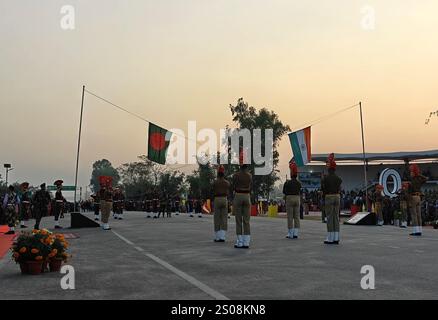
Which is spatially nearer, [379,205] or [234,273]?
[234,273]

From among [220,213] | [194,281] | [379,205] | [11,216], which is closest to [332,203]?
[220,213]

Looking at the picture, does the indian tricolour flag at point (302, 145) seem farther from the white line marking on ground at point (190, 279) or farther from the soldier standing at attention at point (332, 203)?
the white line marking on ground at point (190, 279)

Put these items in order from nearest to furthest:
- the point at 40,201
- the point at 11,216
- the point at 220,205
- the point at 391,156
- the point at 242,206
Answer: the point at 242,206 < the point at 220,205 < the point at 40,201 < the point at 11,216 < the point at 391,156

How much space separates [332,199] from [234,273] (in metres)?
6.91

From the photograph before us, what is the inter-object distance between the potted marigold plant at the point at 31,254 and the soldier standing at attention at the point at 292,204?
9.46 meters

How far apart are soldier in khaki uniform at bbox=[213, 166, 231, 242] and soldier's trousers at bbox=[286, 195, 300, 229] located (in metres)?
2.43

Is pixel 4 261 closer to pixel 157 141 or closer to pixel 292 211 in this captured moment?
pixel 292 211

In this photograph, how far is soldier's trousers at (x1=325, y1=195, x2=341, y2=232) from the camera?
49.9 feet

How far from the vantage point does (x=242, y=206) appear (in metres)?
14.4

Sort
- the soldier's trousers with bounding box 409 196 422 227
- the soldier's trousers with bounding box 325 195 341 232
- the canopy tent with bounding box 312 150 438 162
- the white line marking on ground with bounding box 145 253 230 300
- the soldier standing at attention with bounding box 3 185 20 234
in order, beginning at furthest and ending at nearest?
the canopy tent with bounding box 312 150 438 162 → the soldier standing at attention with bounding box 3 185 20 234 → the soldier's trousers with bounding box 409 196 422 227 → the soldier's trousers with bounding box 325 195 341 232 → the white line marking on ground with bounding box 145 253 230 300

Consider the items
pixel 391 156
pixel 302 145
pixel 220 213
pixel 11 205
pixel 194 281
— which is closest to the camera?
pixel 194 281

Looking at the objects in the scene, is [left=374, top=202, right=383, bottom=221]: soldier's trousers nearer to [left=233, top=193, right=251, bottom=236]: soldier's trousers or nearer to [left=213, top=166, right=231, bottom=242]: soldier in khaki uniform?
[left=213, top=166, right=231, bottom=242]: soldier in khaki uniform

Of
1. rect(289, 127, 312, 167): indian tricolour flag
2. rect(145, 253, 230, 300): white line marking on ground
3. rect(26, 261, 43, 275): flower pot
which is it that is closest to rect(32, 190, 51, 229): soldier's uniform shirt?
rect(145, 253, 230, 300): white line marking on ground
